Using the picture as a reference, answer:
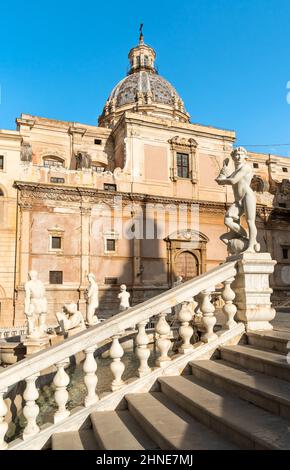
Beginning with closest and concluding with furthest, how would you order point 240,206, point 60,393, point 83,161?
point 60,393 < point 240,206 < point 83,161

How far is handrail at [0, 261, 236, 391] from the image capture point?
354 centimetres

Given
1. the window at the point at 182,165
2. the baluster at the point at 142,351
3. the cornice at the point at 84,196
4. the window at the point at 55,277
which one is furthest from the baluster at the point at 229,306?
the window at the point at 182,165

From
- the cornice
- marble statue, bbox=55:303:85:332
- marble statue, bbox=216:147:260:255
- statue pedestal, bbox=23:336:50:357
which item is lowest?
statue pedestal, bbox=23:336:50:357

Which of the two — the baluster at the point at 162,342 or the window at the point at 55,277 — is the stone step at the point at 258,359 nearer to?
the baluster at the point at 162,342

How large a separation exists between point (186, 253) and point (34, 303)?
1350 centimetres

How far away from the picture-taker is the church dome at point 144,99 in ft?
109

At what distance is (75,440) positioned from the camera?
3.47 metres

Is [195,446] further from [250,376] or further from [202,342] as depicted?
[202,342]

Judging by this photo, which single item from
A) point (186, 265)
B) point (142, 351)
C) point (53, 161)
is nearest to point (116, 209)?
point (186, 265)

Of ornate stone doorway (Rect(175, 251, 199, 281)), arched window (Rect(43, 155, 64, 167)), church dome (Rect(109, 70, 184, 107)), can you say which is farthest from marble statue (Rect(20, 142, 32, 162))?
church dome (Rect(109, 70, 184, 107))

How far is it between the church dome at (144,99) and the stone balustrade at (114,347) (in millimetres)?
29918

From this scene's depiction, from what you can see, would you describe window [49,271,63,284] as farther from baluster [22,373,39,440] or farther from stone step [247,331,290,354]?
baluster [22,373,39,440]

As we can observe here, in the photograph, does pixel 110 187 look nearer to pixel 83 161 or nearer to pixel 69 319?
pixel 83 161
